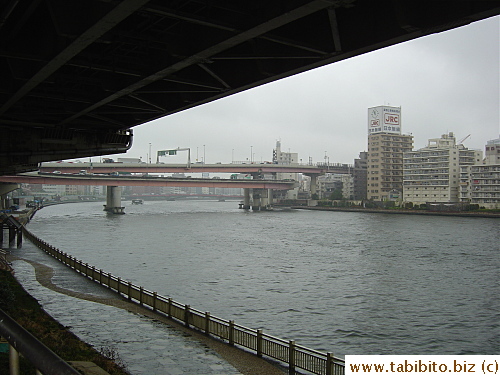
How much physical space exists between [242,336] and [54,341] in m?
5.97

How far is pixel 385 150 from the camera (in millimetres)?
146875

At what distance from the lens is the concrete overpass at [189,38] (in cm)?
902

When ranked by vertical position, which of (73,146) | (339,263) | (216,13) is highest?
(216,13)

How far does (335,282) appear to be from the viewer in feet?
106

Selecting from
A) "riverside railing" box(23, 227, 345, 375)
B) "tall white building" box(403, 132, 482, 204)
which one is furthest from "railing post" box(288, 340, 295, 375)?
"tall white building" box(403, 132, 482, 204)

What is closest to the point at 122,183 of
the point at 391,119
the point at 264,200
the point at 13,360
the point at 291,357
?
the point at 264,200

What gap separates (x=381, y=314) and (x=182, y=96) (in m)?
14.5

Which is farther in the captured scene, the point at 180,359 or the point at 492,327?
the point at 492,327

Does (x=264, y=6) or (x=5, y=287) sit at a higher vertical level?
(x=264, y=6)

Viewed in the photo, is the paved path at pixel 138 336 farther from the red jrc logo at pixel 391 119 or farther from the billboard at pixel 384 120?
the red jrc logo at pixel 391 119

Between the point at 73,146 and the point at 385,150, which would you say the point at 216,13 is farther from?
the point at 385,150

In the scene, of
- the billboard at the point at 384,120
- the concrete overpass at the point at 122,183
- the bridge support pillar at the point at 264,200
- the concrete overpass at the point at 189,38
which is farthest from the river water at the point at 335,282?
the billboard at the point at 384,120

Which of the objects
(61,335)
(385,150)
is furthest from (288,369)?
(385,150)

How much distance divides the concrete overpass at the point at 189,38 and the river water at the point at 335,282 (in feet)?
37.9
